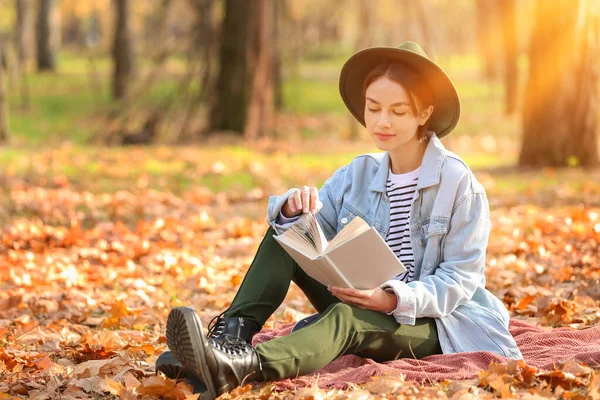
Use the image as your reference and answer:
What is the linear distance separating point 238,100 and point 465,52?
33195 millimetres

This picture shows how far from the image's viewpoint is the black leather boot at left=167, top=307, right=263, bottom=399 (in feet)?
9.93

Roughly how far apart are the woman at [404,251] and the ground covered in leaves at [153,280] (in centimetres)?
27

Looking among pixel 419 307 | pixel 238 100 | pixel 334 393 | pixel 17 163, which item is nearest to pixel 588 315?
pixel 419 307

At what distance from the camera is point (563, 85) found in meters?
10.8

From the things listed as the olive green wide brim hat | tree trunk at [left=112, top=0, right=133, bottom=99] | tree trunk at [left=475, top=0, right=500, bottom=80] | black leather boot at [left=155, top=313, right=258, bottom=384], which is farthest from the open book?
tree trunk at [left=475, top=0, right=500, bottom=80]

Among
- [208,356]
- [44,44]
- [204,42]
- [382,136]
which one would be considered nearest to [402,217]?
[382,136]

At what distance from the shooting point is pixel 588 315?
15.2 ft

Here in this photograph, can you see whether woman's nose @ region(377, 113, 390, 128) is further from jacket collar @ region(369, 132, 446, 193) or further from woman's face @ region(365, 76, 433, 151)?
jacket collar @ region(369, 132, 446, 193)

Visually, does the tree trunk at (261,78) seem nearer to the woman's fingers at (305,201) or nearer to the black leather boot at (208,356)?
the woman's fingers at (305,201)

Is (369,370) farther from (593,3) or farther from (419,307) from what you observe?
(593,3)

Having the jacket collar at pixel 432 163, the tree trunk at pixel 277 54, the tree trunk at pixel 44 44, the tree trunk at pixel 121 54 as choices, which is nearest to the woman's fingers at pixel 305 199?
the jacket collar at pixel 432 163

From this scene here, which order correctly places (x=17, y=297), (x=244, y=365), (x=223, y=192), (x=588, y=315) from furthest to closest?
(x=223, y=192), (x=17, y=297), (x=588, y=315), (x=244, y=365)

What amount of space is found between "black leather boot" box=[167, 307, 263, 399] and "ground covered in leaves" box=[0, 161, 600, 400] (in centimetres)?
10

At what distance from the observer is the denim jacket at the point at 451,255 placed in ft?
11.5
